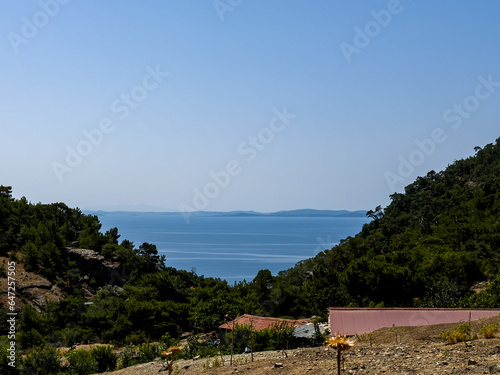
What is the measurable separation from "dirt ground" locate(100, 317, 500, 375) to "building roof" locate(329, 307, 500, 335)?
201 centimetres

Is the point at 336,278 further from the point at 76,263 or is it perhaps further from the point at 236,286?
the point at 76,263

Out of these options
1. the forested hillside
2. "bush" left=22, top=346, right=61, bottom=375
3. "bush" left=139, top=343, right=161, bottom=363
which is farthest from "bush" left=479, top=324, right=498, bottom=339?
"bush" left=22, top=346, right=61, bottom=375

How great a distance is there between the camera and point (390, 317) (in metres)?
15.7

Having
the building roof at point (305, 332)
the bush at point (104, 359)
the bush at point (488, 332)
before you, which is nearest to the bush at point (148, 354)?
the bush at point (104, 359)

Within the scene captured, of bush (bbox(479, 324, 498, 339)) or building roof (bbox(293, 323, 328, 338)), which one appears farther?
building roof (bbox(293, 323, 328, 338))

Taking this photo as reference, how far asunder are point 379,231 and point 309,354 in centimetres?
5215

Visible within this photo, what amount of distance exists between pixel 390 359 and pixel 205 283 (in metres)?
26.7

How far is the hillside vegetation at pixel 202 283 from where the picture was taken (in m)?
26.2

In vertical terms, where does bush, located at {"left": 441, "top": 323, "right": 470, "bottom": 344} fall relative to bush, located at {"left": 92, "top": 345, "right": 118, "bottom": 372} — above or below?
above

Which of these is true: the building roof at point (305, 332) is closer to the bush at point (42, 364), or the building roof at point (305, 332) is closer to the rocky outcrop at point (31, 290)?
the bush at point (42, 364)

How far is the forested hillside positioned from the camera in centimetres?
2623

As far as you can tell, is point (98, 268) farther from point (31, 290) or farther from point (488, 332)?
point (488, 332)

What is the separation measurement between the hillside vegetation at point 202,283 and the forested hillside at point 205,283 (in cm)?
6

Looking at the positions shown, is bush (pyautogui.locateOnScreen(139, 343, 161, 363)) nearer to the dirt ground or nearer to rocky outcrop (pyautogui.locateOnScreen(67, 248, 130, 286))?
the dirt ground
